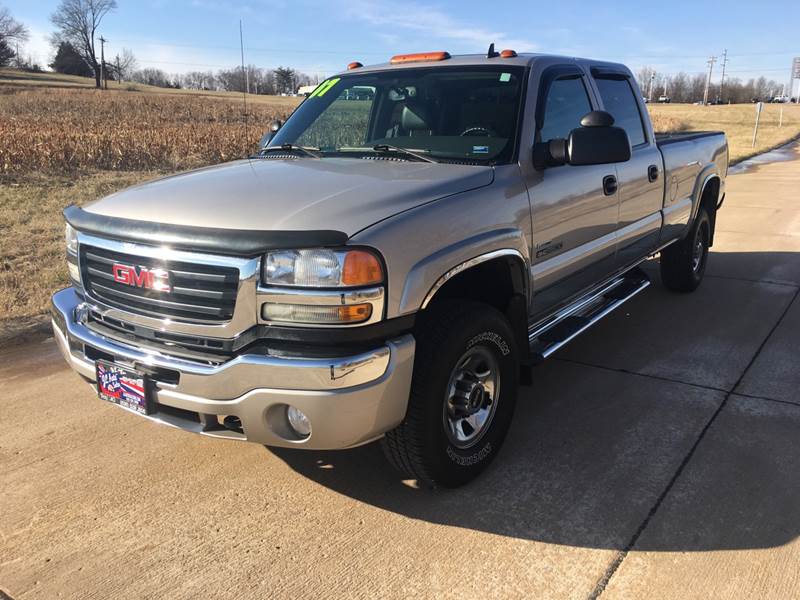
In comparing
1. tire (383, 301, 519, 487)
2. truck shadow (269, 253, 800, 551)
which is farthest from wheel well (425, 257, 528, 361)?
truck shadow (269, 253, 800, 551)

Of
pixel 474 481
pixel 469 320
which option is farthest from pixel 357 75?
pixel 474 481

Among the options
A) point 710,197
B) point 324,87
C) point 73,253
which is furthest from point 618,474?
point 710,197

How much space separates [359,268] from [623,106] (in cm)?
339

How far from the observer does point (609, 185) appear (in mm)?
4281

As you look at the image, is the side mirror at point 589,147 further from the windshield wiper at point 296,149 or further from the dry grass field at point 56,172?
the dry grass field at point 56,172

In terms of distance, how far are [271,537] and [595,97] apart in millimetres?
3377

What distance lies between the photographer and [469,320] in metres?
2.92

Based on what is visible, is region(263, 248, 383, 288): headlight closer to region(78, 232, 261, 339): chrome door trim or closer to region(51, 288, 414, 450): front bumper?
region(78, 232, 261, 339): chrome door trim

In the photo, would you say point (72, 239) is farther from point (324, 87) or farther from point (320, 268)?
point (324, 87)

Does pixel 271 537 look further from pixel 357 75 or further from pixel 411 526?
pixel 357 75

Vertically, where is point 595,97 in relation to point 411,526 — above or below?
above

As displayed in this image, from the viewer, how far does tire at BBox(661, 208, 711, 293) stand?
6.36 metres

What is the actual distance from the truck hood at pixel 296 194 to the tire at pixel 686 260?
376 cm

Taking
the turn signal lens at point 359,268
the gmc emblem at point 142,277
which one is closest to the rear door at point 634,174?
the turn signal lens at point 359,268
